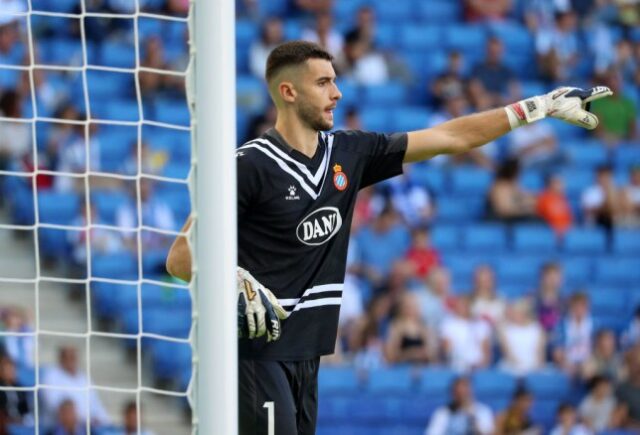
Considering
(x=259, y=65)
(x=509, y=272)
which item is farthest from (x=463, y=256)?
(x=259, y=65)

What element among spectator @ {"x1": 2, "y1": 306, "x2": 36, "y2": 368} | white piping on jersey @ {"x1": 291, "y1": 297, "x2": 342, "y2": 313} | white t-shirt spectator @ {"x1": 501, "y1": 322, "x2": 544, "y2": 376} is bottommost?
white t-shirt spectator @ {"x1": 501, "y1": 322, "x2": 544, "y2": 376}

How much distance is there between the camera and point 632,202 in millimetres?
13148

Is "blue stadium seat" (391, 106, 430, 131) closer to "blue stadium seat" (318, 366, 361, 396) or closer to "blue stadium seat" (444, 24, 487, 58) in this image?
"blue stadium seat" (444, 24, 487, 58)

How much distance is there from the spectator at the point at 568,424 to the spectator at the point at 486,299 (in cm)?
92

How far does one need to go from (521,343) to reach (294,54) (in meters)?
6.49

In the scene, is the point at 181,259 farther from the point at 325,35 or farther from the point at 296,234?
the point at 325,35

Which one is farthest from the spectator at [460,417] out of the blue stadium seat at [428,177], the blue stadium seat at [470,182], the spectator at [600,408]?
the blue stadium seat at [470,182]

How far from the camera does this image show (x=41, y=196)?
1094cm

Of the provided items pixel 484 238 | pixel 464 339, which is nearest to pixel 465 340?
pixel 464 339

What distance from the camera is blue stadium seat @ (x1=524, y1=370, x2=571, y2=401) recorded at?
37.6 feet

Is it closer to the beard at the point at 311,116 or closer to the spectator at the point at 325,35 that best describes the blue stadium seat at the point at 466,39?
the spectator at the point at 325,35

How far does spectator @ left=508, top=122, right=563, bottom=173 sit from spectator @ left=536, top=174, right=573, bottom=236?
1.16 feet

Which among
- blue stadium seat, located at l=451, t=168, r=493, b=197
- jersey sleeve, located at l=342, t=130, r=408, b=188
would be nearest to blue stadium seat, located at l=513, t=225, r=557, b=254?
blue stadium seat, located at l=451, t=168, r=493, b=197

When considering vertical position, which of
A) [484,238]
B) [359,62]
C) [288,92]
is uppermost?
[359,62]
